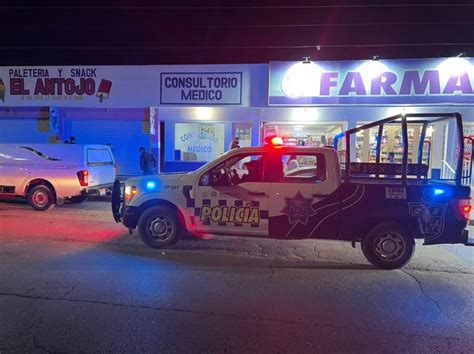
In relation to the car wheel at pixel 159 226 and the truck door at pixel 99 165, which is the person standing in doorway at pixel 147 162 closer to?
the truck door at pixel 99 165

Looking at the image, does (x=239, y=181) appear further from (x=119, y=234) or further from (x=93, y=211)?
(x=93, y=211)

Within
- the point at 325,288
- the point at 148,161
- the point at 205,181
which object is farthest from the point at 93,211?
the point at 325,288

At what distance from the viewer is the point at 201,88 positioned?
45.2 feet

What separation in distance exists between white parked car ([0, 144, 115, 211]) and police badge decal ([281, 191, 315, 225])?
638cm

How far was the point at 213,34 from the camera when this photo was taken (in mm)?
14445

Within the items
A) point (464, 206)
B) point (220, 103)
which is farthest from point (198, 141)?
point (464, 206)

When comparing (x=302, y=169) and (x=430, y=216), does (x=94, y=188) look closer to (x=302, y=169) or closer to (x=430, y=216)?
(x=302, y=169)

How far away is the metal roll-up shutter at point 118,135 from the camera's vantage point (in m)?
16.0

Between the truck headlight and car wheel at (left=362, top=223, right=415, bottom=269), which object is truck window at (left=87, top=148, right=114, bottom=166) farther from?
car wheel at (left=362, top=223, right=415, bottom=269)

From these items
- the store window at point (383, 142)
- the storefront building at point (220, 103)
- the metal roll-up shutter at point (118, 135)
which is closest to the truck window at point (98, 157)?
the storefront building at point (220, 103)

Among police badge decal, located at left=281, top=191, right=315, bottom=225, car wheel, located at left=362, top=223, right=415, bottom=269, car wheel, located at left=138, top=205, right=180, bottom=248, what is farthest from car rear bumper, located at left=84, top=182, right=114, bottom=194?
car wheel, located at left=362, top=223, right=415, bottom=269

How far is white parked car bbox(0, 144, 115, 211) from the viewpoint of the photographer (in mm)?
9812

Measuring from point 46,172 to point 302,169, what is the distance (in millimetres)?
7195

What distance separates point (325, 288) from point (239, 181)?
2.19 metres
